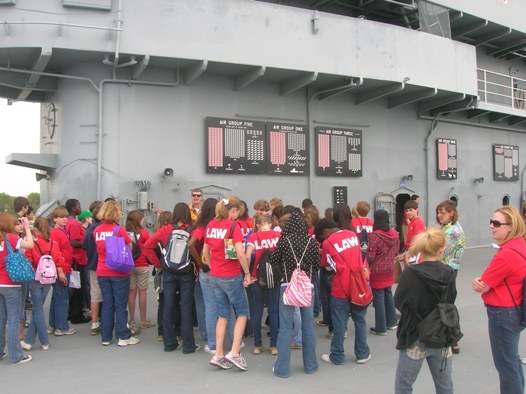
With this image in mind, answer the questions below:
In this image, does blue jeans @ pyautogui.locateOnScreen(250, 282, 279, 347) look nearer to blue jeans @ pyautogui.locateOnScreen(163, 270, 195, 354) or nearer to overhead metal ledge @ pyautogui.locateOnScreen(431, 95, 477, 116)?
blue jeans @ pyautogui.locateOnScreen(163, 270, 195, 354)

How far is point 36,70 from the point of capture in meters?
9.62

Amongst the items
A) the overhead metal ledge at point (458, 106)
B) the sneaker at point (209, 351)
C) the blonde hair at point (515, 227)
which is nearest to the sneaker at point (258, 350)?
the sneaker at point (209, 351)

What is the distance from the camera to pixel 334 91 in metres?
12.0

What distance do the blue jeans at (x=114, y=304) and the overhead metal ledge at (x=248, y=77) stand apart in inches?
237

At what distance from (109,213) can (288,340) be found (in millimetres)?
2749

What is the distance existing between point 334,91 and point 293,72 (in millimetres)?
1582

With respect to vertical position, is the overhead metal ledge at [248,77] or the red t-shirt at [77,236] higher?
the overhead metal ledge at [248,77]

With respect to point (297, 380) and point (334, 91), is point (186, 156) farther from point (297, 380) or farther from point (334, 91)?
point (297, 380)

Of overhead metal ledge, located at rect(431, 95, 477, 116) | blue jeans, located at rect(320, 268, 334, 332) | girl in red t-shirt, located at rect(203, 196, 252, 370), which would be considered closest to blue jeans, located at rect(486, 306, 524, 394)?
girl in red t-shirt, located at rect(203, 196, 252, 370)

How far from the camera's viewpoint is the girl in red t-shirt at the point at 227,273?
5.04 meters

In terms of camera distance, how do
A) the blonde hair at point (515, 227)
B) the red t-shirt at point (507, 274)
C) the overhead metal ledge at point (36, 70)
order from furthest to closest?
the overhead metal ledge at point (36, 70), the blonde hair at point (515, 227), the red t-shirt at point (507, 274)

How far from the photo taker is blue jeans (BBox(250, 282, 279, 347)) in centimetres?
569

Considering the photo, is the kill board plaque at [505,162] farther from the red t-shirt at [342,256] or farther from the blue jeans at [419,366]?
the blue jeans at [419,366]

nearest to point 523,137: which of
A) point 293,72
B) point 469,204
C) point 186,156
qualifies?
point 469,204
